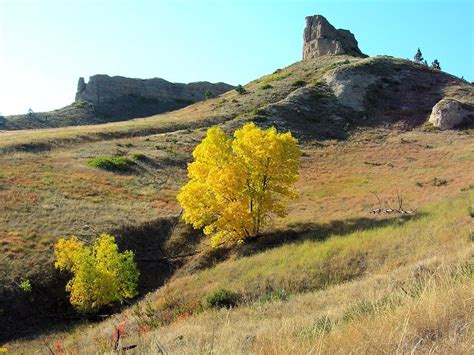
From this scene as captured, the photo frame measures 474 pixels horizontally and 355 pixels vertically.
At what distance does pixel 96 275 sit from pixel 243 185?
10941 mm

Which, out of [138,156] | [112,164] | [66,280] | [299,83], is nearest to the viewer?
[66,280]

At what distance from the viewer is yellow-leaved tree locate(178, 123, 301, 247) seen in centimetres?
3070

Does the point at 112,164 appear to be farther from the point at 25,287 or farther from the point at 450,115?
the point at 450,115

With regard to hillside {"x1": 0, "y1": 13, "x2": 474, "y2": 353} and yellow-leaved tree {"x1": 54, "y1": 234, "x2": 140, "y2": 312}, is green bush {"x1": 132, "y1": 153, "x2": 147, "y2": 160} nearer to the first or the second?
hillside {"x1": 0, "y1": 13, "x2": 474, "y2": 353}

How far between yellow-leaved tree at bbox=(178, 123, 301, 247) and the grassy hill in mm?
1792

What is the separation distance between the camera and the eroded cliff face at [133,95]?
11681 cm

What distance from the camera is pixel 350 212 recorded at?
34.2 m

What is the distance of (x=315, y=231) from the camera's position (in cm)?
3028

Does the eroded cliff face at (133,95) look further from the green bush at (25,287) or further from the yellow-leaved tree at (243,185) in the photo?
the green bush at (25,287)

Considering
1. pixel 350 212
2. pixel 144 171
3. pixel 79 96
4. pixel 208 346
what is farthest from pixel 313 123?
pixel 79 96

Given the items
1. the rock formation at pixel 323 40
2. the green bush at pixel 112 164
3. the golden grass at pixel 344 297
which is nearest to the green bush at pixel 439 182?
the golden grass at pixel 344 297

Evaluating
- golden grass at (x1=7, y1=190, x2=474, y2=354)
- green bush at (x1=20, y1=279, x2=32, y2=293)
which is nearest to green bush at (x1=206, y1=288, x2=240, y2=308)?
golden grass at (x1=7, y1=190, x2=474, y2=354)

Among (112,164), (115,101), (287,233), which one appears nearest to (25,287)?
(287,233)

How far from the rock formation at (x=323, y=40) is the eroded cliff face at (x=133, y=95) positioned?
36.4 m
